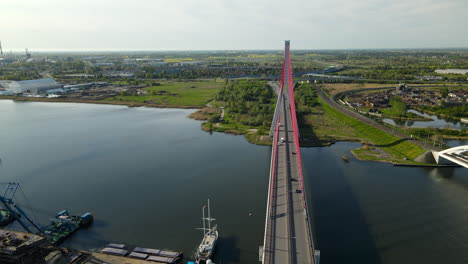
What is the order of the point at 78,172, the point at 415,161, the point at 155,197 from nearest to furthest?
the point at 155,197 → the point at 78,172 → the point at 415,161

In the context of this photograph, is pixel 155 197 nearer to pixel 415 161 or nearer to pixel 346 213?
pixel 346 213

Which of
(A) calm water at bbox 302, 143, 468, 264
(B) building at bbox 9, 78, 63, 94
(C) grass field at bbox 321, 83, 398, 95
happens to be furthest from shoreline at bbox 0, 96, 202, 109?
(A) calm water at bbox 302, 143, 468, 264

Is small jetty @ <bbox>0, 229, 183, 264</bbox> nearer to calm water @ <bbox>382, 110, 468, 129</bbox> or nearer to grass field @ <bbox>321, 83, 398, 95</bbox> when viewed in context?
calm water @ <bbox>382, 110, 468, 129</bbox>

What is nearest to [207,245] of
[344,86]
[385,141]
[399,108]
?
[385,141]

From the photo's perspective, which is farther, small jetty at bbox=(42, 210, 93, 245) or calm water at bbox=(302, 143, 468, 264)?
small jetty at bbox=(42, 210, 93, 245)

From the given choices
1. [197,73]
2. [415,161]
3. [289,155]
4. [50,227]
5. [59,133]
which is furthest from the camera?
[197,73]

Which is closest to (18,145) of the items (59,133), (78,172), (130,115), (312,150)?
(59,133)

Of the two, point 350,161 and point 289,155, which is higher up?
point 289,155
